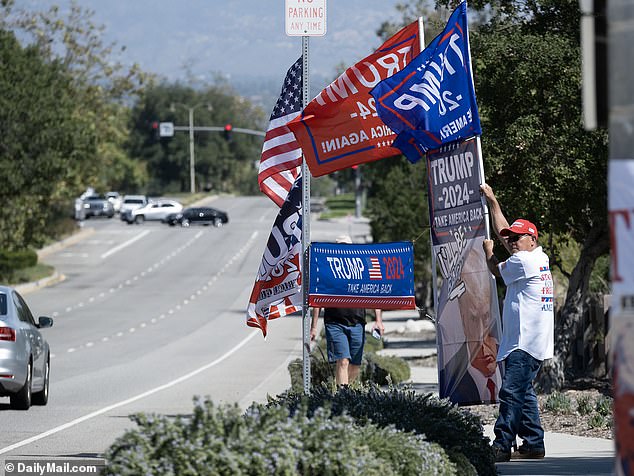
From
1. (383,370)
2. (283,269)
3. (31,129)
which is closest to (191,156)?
(31,129)

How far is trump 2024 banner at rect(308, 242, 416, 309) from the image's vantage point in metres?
10.9

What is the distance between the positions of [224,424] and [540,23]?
10983 mm

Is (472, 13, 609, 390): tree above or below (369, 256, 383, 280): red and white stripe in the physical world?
above

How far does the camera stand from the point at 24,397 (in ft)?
55.0

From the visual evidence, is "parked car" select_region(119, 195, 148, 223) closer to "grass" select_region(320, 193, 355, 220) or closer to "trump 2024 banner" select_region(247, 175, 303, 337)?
"grass" select_region(320, 193, 355, 220)

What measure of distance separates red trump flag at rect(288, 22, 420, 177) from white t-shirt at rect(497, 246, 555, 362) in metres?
1.55

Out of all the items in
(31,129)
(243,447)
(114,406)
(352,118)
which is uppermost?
(31,129)

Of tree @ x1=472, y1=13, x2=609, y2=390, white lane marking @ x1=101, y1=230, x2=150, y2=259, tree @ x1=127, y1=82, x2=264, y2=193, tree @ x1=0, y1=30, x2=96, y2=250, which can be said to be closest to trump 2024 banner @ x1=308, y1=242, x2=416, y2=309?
tree @ x1=472, y1=13, x2=609, y2=390

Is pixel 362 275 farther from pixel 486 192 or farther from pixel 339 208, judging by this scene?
pixel 339 208

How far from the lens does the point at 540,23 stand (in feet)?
53.6

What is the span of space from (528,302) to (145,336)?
26538mm

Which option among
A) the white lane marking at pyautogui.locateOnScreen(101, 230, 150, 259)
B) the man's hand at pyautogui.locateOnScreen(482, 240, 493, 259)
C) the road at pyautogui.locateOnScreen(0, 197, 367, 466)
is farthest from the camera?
the white lane marking at pyautogui.locateOnScreen(101, 230, 150, 259)

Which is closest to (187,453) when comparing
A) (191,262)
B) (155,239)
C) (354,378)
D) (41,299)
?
(354,378)

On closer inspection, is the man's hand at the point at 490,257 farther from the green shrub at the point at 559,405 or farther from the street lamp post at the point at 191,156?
the street lamp post at the point at 191,156
